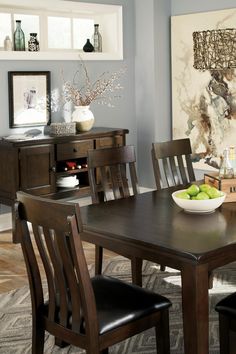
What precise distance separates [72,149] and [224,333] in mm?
3004

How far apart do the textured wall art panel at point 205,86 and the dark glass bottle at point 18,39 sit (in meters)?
1.60

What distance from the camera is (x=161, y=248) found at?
232cm

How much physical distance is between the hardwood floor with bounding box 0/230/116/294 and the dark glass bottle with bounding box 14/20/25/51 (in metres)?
1.70

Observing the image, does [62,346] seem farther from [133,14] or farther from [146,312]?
[133,14]

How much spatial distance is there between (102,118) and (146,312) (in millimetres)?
3939

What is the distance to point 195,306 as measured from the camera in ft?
7.25

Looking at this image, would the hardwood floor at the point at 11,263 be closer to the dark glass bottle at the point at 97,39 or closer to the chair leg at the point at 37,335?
the chair leg at the point at 37,335

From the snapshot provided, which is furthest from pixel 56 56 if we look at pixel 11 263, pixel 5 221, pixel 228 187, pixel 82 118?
pixel 228 187

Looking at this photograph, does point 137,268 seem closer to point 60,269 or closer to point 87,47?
point 60,269

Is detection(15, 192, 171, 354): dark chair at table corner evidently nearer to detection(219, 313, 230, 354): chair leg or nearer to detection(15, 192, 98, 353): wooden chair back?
detection(15, 192, 98, 353): wooden chair back

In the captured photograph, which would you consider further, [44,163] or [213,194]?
[44,163]

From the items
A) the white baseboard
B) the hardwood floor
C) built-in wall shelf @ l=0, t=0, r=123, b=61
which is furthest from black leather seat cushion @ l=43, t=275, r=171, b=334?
built-in wall shelf @ l=0, t=0, r=123, b=61

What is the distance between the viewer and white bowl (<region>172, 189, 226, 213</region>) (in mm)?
2807

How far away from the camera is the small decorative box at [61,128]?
17.3 feet
